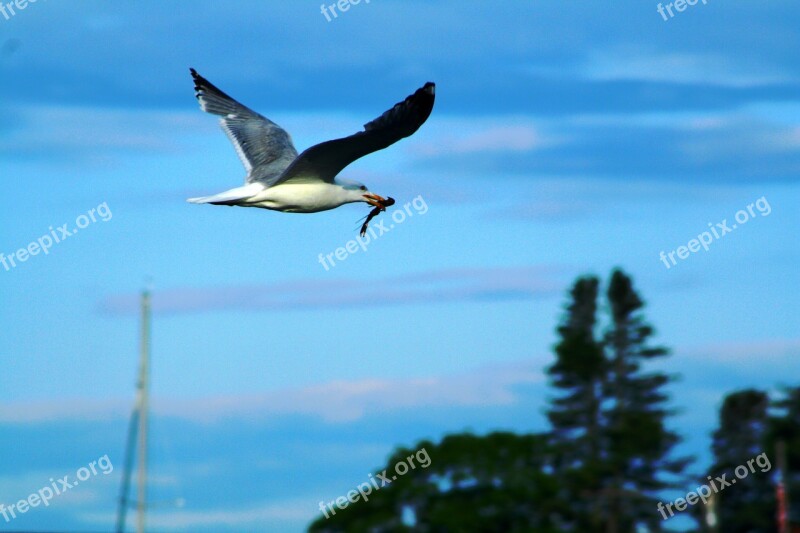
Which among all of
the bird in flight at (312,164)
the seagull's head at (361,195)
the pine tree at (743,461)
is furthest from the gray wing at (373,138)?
the pine tree at (743,461)

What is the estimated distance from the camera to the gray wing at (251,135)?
1870 centimetres

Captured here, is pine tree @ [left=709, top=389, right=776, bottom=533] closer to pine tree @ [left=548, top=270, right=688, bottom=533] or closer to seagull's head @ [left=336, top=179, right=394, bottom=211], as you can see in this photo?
pine tree @ [left=548, top=270, right=688, bottom=533]

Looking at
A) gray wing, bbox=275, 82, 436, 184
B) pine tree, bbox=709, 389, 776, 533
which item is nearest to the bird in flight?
gray wing, bbox=275, 82, 436, 184

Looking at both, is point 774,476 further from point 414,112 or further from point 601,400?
point 414,112

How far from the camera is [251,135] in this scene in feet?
65.3

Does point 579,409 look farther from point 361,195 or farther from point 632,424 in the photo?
point 361,195

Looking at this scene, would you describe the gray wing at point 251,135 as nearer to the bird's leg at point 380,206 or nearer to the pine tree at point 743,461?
the bird's leg at point 380,206

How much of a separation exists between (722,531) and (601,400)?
7651 mm

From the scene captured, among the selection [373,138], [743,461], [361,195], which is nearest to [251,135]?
[361,195]

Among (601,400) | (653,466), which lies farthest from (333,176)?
(601,400)

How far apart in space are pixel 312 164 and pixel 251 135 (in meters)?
3.07

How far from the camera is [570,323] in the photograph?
5038 centimetres

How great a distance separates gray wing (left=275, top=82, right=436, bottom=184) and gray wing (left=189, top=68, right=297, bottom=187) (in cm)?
79

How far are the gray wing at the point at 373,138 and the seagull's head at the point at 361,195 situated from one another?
573mm
